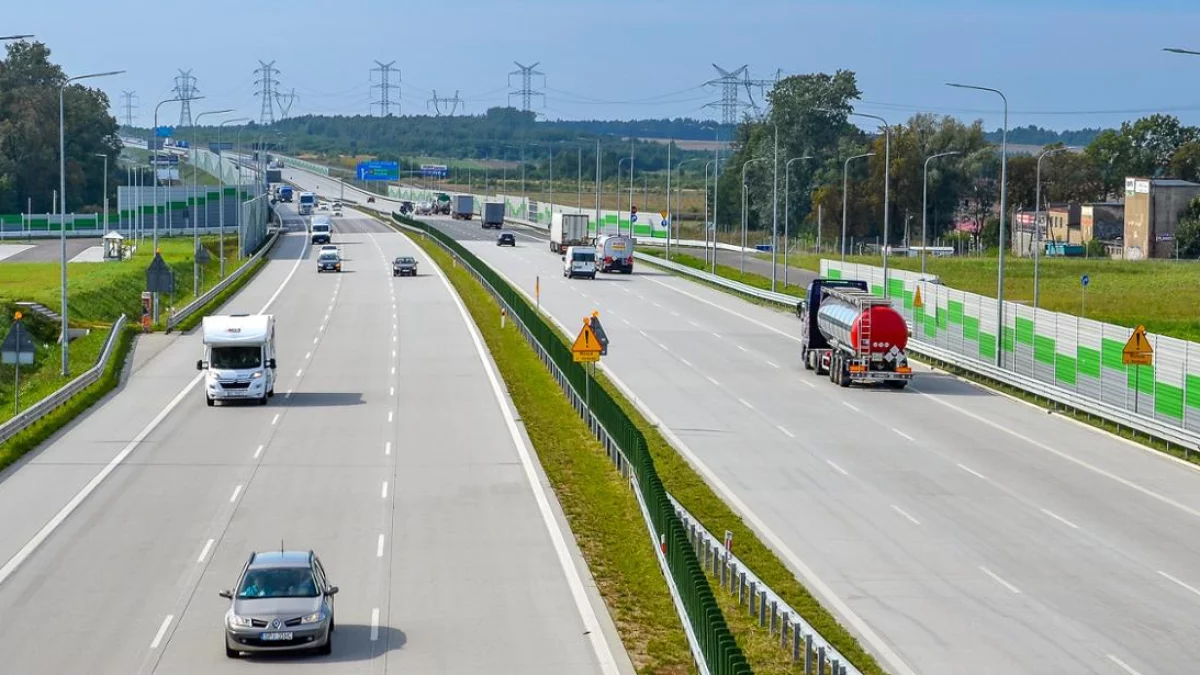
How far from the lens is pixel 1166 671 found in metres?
20.2

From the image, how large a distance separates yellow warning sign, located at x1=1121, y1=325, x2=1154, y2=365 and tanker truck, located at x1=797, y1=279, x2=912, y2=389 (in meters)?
8.77

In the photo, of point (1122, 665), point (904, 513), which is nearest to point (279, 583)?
point (1122, 665)

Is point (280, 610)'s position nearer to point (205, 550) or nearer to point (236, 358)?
point (205, 550)

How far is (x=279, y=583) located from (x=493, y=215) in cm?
13268

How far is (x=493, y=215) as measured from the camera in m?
152

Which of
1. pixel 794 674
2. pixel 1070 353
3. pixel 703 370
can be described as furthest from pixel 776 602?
pixel 703 370

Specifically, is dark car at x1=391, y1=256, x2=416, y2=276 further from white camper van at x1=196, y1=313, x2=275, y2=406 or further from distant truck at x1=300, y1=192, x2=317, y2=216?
distant truck at x1=300, y1=192, x2=317, y2=216

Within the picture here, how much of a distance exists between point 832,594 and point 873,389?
2595 cm

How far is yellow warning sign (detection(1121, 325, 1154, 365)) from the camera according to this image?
39.4m

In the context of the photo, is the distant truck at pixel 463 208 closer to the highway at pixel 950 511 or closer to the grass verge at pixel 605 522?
the highway at pixel 950 511

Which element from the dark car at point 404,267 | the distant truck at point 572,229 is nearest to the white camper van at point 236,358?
the dark car at point 404,267

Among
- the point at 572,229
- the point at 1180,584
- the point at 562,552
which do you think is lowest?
the point at 1180,584

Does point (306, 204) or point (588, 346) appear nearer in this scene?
point (588, 346)

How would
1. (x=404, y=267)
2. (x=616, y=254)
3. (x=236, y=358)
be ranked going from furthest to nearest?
(x=616, y=254) → (x=404, y=267) → (x=236, y=358)
